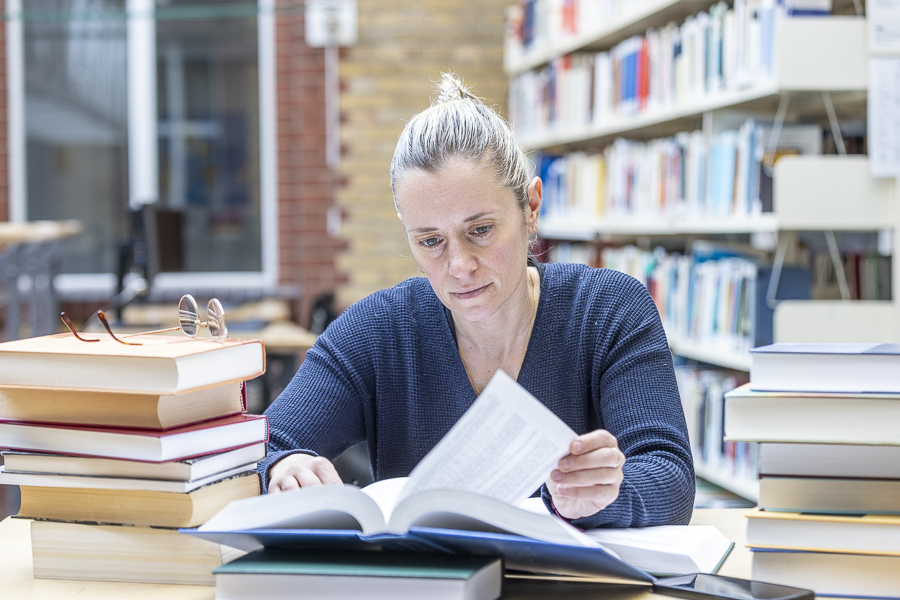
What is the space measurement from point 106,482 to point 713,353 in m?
2.34

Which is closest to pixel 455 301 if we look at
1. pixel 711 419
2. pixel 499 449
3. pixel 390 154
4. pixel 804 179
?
pixel 499 449

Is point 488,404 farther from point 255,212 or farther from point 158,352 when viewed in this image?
point 255,212

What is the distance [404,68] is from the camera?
5.39 m

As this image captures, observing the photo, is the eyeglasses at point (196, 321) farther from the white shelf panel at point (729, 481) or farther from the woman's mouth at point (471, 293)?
the white shelf panel at point (729, 481)

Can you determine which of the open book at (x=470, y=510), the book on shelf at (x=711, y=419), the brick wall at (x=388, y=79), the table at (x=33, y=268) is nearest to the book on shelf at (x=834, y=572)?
the open book at (x=470, y=510)

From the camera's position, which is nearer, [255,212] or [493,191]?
[493,191]

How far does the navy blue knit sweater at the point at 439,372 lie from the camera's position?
1355 mm

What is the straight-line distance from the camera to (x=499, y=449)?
2.79 ft

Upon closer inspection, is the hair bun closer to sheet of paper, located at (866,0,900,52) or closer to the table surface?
sheet of paper, located at (866,0,900,52)

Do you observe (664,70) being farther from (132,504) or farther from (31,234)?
(132,504)

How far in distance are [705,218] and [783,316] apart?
0.64m

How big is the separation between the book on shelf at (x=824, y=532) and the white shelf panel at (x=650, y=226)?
5.71 ft

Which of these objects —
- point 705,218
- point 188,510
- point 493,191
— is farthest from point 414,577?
point 705,218

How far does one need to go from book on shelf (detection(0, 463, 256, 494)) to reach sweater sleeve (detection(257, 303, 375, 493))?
35 cm
